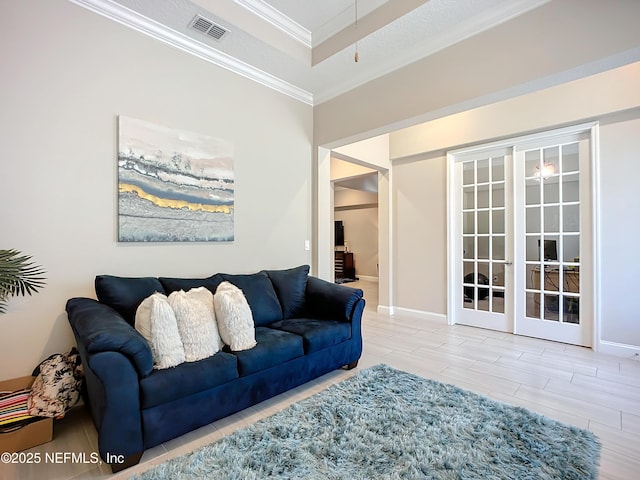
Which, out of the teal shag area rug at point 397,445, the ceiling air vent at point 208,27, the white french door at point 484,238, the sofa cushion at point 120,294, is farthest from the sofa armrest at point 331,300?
the ceiling air vent at point 208,27

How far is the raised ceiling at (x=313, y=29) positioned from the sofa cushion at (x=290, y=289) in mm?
2186

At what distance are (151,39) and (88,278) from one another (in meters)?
2.08

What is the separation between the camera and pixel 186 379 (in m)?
1.88

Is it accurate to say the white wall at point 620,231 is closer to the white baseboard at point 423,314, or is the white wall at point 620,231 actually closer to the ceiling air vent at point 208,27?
the white baseboard at point 423,314

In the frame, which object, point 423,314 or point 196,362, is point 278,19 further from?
point 423,314

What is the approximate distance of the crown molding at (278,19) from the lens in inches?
108

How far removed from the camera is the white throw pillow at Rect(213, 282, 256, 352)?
7.36 feet

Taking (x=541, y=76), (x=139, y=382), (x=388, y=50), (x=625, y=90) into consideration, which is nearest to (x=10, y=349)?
(x=139, y=382)

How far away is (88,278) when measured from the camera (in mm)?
2363

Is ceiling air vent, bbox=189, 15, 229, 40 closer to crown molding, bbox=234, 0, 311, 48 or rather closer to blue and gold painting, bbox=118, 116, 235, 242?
crown molding, bbox=234, 0, 311, 48

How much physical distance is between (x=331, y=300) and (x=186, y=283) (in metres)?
1.34

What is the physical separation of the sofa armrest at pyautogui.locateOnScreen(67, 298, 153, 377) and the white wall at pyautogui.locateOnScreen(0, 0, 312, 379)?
1.70ft

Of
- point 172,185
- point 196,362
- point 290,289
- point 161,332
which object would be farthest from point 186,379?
point 172,185

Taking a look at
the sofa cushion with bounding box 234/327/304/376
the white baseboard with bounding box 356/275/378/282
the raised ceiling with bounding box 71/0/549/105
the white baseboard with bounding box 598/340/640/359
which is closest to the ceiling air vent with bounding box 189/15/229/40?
the raised ceiling with bounding box 71/0/549/105
